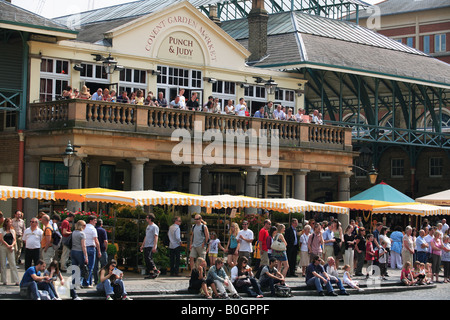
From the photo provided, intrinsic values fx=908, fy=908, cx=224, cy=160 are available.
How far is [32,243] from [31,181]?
9913mm

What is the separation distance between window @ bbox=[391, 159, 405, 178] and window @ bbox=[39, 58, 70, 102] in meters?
26.5

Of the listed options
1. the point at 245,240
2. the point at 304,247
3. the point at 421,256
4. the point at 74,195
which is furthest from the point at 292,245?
the point at 74,195

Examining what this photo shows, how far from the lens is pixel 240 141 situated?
34.2m

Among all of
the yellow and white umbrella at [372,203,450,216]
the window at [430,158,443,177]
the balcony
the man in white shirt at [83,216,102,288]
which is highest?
the balcony

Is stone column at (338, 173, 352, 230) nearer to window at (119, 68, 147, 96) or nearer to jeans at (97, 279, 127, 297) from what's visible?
window at (119, 68, 147, 96)

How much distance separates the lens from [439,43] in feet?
264

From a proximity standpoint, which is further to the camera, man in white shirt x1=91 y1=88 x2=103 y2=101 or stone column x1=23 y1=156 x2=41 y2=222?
stone column x1=23 y1=156 x2=41 y2=222

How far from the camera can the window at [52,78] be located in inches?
1278

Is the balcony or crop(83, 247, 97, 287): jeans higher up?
the balcony

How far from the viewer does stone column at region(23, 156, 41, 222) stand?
31.6 m

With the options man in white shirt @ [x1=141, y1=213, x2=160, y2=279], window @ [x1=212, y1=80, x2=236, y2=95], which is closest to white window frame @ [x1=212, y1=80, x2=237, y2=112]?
window @ [x1=212, y1=80, x2=236, y2=95]

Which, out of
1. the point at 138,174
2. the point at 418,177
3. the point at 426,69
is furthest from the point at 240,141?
the point at 418,177

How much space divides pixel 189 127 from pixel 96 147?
384 cm
